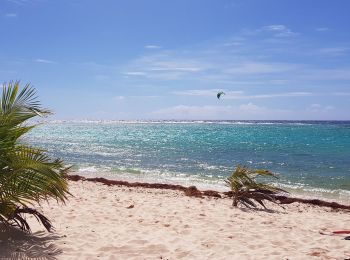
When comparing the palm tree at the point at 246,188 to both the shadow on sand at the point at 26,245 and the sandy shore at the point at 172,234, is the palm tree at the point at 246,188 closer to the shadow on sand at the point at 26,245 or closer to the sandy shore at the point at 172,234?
the sandy shore at the point at 172,234

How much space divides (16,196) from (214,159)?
2227 centimetres

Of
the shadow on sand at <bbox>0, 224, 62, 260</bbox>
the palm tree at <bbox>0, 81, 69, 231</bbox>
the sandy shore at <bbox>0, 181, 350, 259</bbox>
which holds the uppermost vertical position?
the palm tree at <bbox>0, 81, 69, 231</bbox>

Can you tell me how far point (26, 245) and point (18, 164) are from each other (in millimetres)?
1258

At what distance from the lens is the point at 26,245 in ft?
18.2

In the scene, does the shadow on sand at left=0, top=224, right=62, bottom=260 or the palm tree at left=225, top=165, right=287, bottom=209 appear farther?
the palm tree at left=225, top=165, right=287, bottom=209

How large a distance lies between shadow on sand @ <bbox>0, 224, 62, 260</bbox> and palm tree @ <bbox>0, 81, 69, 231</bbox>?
1.31ft

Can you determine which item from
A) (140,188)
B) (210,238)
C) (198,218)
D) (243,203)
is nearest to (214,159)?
(140,188)

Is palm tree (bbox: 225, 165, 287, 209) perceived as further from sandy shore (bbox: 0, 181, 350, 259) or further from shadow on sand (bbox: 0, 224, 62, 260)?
shadow on sand (bbox: 0, 224, 62, 260)

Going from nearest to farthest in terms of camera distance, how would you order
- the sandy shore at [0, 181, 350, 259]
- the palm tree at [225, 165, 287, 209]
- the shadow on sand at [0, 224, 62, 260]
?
the shadow on sand at [0, 224, 62, 260] → the sandy shore at [0, 181, 350, 259] → the palm tree at [225, 165, 287, 209]

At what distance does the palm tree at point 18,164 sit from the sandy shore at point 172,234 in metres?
0.77

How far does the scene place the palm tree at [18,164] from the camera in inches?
206

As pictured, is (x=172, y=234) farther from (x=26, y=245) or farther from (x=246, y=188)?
(x=246, y=188)

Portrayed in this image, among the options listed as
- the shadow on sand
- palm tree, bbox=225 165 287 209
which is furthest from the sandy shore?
palm tree, bbox=225 165 287 209

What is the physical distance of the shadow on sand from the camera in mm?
5188
